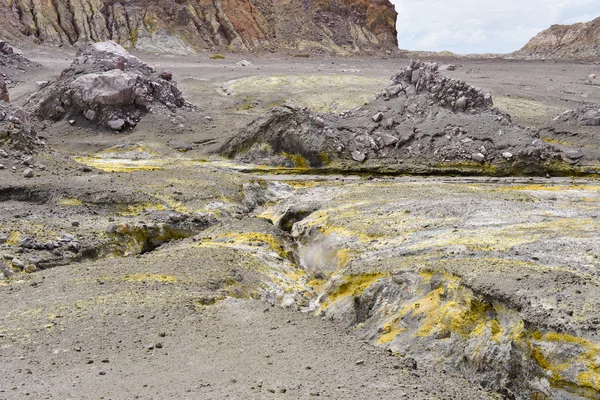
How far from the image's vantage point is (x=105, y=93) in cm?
3144

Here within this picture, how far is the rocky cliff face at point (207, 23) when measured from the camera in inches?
2431

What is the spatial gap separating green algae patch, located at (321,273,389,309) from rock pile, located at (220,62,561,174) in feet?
Answer: 45.6

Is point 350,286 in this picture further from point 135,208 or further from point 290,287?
point 135,208

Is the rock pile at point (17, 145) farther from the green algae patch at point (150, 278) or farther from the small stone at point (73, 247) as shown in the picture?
the green algae patch at point (150, 278)

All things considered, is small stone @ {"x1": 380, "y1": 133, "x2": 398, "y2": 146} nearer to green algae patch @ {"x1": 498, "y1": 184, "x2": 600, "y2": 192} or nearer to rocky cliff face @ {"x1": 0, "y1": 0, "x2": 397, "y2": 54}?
green algae patch @ {"x1": 498, "y1": 184, "x2": 600, "y2": 192}

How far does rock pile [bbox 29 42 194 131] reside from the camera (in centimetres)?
3152

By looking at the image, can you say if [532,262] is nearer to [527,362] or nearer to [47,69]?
[527,362]

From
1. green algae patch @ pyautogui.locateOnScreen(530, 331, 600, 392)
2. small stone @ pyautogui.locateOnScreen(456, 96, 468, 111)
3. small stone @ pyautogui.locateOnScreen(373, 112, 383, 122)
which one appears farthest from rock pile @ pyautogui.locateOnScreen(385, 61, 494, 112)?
green algae patch @ pyautogui.locateOnScreen(530, 331, 600, 392)

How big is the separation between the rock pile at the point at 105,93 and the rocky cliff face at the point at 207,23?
97.4 ft

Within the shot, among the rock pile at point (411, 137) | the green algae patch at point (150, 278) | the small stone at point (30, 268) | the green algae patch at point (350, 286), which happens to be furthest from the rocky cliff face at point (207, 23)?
the green algae patch at point (350, 286)

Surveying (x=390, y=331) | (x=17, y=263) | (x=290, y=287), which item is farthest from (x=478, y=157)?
(x=17, y=263)

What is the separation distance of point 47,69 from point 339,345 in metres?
45.5

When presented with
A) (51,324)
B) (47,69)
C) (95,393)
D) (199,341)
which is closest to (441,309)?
(199,341)

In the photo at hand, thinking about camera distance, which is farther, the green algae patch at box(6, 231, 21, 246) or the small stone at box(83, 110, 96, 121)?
the small stone at box(83, 110, 96, 121)
